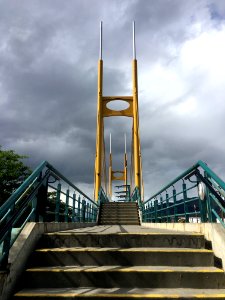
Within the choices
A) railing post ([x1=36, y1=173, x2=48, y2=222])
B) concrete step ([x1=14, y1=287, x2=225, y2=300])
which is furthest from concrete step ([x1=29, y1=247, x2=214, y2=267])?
railing post ([x1=36, y1=173, x2=48, y2=222])

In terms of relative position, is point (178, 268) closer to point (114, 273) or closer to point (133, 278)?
point (133, 278)

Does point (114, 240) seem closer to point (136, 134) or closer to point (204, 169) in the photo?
point (204, 169)

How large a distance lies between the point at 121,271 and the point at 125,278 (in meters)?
0.08

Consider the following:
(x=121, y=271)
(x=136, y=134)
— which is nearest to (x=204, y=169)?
(x=121, y=271)

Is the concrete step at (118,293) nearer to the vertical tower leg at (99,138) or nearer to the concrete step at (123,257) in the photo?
the concrete step at (123,257)

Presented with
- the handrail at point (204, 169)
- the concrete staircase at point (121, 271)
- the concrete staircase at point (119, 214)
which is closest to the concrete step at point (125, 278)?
the concrete staircase at point (121, 271)

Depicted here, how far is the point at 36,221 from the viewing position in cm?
381

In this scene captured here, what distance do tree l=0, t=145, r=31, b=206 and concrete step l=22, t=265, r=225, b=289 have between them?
19400 millimetres

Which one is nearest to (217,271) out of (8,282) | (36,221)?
(8,282)

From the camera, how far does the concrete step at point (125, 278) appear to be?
110 inches

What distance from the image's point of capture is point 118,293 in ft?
8.51

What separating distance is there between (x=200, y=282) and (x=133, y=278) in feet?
2.33

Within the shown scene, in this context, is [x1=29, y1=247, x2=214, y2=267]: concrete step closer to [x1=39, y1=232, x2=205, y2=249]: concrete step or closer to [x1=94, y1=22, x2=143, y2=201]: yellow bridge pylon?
[x1=39, y1=232, x2=205, y2=249]: concrete step

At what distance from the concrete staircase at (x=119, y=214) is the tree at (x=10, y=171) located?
35.5 ft
